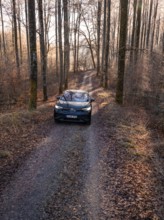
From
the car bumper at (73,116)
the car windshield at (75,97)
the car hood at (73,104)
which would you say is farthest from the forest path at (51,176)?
the car windshield at (75,97)

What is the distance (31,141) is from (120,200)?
15.5ft

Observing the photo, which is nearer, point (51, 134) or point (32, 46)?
point (51, 134)

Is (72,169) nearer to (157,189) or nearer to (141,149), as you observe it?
(157,189)

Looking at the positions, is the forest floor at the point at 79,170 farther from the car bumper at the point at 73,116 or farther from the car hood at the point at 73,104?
the car hood at the point at 73,104

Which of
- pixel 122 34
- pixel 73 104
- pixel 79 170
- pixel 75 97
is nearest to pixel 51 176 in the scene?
pixel 79 170

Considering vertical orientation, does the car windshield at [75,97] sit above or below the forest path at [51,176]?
above

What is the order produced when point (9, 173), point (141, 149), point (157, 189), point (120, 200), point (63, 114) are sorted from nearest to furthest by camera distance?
point (120, 200)
point (157, 189)
point (9, 173)
point (141, 149)
point (63, 114)

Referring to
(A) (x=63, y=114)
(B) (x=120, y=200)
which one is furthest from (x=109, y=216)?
(A) (x=63, y=114)

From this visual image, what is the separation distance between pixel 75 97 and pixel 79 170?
6267mm

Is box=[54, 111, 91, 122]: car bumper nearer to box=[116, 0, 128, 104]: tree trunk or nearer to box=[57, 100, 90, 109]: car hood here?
box=[57, 100, 90, 109]: car hood

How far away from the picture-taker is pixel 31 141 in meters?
9.22

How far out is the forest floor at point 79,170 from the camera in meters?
5.15

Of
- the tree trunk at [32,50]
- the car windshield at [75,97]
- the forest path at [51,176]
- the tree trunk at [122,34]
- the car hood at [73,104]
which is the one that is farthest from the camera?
the tree trunk at [122,34]

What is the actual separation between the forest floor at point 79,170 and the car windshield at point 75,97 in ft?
4.55
